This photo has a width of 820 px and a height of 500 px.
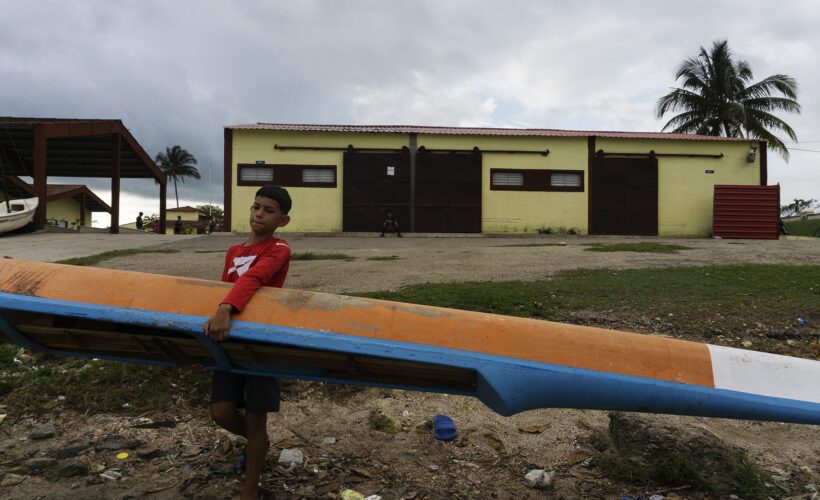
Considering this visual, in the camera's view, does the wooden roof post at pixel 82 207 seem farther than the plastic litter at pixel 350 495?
Yes

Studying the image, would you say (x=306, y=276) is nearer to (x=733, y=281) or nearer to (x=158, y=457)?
(x=158, y=457)

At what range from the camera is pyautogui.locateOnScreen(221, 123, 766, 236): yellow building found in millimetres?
15992

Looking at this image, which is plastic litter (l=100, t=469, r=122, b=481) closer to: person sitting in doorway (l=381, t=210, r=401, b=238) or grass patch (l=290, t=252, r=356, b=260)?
grass patch (l=290, t=252, r=356, b=260)

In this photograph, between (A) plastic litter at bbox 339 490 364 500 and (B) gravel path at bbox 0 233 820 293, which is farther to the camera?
(B) gravel path at bbox 0 233 820 293

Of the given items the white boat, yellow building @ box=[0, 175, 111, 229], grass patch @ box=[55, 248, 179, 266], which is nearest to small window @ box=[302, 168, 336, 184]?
grass patch @ box=[55, 248, 179, 266]

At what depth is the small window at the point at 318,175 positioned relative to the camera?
1612 cm

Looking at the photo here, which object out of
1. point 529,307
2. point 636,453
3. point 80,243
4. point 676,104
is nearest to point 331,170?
point 80,243

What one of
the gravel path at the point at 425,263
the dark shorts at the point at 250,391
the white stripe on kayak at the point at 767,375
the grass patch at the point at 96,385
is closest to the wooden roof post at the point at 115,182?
the gravel path at the point at 425,263

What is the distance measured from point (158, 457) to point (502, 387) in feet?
5.92

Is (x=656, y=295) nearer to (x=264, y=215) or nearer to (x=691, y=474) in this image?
(x=691, y=474)

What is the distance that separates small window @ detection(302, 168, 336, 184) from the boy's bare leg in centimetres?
1472

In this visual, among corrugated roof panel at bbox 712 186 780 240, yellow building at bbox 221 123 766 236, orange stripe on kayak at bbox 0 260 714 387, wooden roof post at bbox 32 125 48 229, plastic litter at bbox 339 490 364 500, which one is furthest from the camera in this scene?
yellow building at bbox 221 123 766 236

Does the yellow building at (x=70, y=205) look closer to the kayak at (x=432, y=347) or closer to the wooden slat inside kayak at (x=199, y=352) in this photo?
the wooden slat inside kayak at (x=199, y=352)

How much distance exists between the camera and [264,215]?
2.02 m
